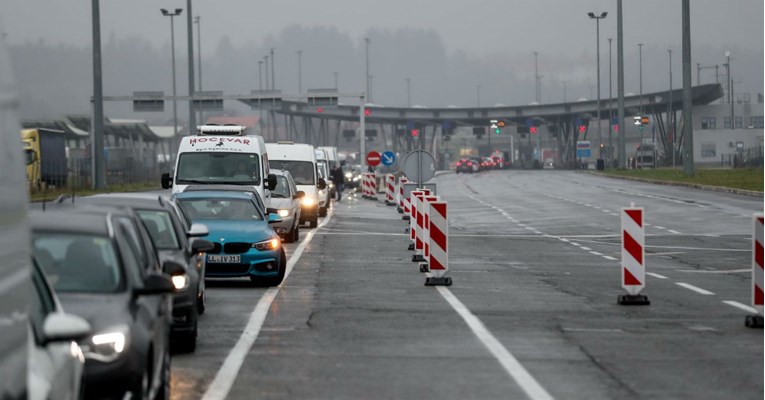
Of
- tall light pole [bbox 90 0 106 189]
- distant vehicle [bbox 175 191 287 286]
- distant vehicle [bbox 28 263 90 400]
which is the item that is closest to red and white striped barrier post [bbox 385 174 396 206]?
tall light pole [bbox 90 0 106 189]

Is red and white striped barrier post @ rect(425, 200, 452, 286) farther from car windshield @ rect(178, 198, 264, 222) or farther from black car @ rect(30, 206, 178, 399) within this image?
black car @ rect(30, 206, 178, 399)

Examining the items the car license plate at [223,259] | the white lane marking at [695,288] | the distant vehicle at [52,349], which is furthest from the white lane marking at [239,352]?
the white lane marking at [695,288]

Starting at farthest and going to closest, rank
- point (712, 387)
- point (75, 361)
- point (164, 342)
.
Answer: point (712, 387) → point (164, 342) → point (75, 361)

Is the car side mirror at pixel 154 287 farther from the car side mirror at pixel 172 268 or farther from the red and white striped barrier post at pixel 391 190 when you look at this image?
the red and white striped barrier post at pixel 391 190

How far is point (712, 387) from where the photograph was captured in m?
11.1

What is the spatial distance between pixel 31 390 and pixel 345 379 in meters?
5.63

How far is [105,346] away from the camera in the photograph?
27.7 ft

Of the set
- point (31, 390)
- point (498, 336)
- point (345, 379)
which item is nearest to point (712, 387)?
point (345, 379)

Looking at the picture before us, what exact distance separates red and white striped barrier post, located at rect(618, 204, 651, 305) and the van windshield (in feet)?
50.0

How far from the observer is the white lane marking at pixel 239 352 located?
35.4 ft

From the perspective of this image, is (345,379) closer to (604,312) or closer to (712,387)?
(712,387)

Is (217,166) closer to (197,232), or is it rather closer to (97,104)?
(197,232)

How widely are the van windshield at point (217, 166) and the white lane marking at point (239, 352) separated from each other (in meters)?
11.8

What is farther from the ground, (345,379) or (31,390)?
(31,390)
